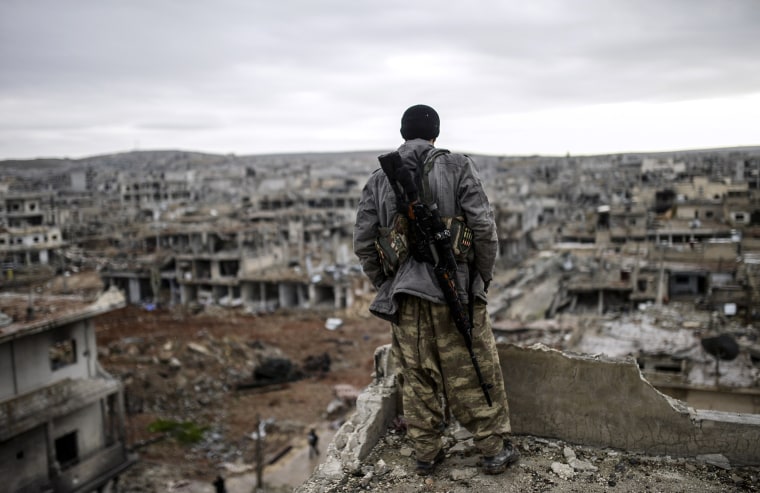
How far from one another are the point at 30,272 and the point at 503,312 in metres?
33.2

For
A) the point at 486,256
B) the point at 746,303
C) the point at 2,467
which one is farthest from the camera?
the point at 746,303

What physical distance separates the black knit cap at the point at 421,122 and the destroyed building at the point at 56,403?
429 inches

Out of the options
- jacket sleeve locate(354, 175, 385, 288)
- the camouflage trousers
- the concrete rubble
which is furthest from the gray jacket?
the concrete rubble

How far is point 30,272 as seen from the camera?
138 ft

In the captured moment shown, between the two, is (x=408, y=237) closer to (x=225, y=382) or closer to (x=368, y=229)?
(x=368, y=229)

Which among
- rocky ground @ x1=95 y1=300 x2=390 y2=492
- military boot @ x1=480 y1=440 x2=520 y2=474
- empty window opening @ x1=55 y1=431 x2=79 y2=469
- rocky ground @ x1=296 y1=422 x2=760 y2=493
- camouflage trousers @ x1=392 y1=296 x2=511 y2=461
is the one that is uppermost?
camouflage trousers @ x1=392 y1=296 x2=511 y2=461

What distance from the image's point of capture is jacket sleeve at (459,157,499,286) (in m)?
3.99

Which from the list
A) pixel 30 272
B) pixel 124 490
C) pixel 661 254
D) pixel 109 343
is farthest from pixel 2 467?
pixel 30 272

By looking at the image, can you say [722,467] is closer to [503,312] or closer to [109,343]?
[503,312]

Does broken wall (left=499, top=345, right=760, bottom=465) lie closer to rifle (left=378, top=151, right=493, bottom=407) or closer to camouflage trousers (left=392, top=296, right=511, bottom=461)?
camouflage trousers (left=392, top=296, right=511, bottom=461)

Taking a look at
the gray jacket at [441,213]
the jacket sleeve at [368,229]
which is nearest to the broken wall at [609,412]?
the gray jacket at [441,213]

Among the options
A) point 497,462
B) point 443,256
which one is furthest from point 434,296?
point 497,462

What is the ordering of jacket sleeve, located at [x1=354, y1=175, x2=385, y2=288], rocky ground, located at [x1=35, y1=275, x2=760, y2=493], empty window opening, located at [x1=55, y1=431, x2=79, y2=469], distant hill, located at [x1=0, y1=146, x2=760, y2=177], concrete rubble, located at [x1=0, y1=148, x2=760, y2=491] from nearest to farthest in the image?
rocky ground, located at [x1=35, y1=275, x2=760, y2=493] < jacket sleeve, located at [x1=354, y1=175, x2=385, y2=288] < concrete rubble, located at [x1=0, y1=148, x2=760, y2=491] < empty window opening, located at [x1=55, y1=431, x2=79, y2=469] < distant hill, located at [x1=0, y1=146, x2=760, y2=177]

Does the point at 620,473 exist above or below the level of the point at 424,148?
below
